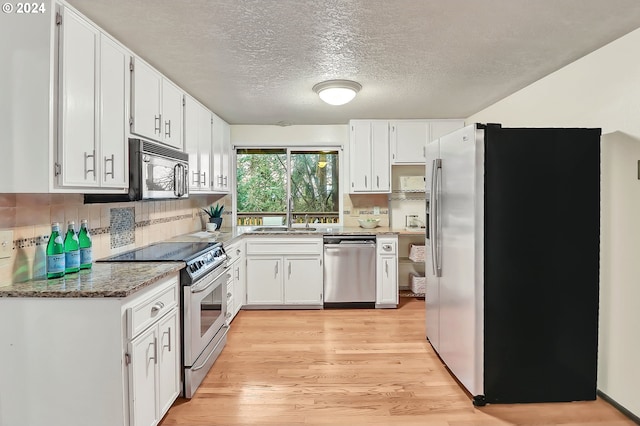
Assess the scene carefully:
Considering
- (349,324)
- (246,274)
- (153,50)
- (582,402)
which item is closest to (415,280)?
(349,324)

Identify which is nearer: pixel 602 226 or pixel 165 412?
pixel 165 412

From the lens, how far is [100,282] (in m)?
1.86

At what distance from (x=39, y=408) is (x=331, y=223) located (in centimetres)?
386

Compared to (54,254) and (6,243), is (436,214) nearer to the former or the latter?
(54,254)

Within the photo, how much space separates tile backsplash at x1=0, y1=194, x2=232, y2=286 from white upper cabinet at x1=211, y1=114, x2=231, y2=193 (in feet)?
1.61

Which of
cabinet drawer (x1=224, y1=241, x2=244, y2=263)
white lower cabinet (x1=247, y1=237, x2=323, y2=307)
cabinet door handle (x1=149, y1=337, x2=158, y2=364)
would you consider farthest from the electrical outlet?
white lower cabinet (x1=247, y1=237, x2=323, y2=307)

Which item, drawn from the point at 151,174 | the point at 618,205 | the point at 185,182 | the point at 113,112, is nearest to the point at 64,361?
the point at 151,174

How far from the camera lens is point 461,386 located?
2611mm

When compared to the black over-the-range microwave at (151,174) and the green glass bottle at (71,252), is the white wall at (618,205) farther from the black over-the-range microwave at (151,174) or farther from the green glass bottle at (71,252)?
the green glass bottle at (71,252)

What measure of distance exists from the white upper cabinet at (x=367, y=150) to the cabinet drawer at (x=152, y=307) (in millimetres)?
2943

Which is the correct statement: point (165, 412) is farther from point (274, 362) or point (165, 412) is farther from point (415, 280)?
point (415, 280)

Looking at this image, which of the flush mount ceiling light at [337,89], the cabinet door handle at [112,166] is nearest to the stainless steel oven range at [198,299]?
the cabinet door handle at [112,166]

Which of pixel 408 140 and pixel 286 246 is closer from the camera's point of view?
pixel 286 246

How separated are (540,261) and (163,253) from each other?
8.51 feet
